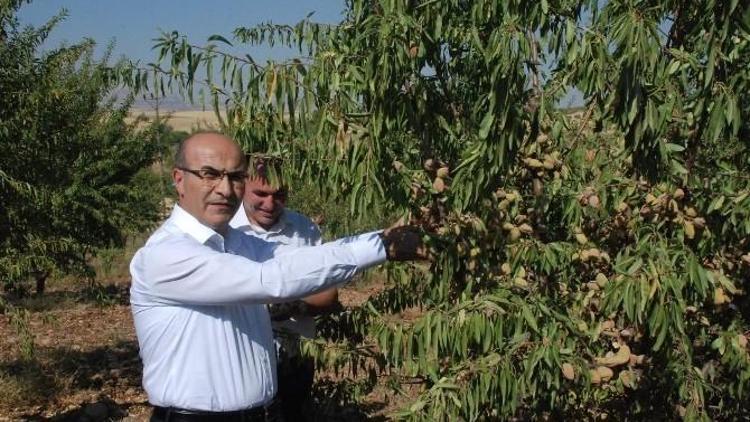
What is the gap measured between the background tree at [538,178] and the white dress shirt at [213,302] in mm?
219

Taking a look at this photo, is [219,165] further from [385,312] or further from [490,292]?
[385,312]

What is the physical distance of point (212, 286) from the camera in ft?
8.05

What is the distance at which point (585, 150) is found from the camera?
3176 mm

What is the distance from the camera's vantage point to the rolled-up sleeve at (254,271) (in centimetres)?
240

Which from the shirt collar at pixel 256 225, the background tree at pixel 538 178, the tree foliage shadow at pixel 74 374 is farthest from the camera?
the tree foliage shadow at pixel 74 374

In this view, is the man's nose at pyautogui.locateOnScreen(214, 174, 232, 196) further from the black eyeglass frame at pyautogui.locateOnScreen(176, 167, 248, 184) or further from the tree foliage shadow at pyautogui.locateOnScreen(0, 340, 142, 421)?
the tree foliage shadow at pyautogui.locateOnScreen(0, 340, 142, 421)

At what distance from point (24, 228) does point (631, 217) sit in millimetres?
4344

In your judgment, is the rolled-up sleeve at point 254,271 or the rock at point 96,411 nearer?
the rolled-up sleeve at point 254,271

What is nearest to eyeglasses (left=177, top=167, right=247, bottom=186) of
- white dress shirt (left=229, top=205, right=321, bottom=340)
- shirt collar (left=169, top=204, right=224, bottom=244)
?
shirt collar (left=169, top=204, right=224, bottom=244)

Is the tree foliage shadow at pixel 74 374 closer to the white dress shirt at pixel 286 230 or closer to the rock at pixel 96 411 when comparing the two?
the rock at pixel 96 411

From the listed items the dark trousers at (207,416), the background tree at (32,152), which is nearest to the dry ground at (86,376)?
the background tree at (32,152)

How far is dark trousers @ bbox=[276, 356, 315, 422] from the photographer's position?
405 centimetres

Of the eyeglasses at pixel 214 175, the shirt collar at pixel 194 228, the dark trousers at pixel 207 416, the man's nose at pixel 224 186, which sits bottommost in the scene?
the dark trousers at pixel 207 416

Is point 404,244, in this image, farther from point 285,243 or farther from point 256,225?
point 256,225
